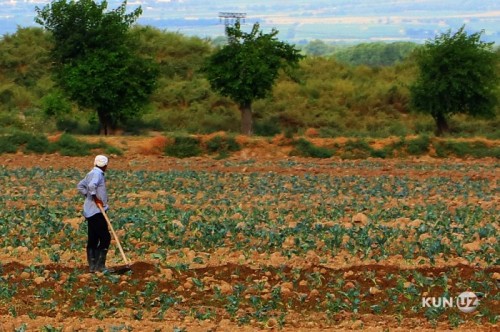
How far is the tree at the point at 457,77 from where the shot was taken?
1663 inches

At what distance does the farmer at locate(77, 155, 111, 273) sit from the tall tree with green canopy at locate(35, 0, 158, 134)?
27.4m

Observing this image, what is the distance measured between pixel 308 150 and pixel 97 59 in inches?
377

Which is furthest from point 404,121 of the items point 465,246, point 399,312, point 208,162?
point 399,312

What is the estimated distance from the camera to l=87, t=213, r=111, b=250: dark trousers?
1336cm

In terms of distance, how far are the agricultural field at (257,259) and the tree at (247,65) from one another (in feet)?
62.2

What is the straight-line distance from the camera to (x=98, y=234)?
44.0 ft

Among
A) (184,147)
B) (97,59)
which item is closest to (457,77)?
(184,147)

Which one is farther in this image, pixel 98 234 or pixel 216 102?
pixel 216 102

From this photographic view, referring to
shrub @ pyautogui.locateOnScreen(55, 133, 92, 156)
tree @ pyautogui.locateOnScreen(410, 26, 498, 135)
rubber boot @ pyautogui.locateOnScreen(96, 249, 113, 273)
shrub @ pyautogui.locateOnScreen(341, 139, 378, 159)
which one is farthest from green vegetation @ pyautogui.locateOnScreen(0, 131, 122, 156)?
rubber boot @ pyautogui.locateOnScreen(96, 249, 113, 273)

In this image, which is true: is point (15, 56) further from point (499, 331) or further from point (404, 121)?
point (499, 331)

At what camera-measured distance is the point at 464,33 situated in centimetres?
4344

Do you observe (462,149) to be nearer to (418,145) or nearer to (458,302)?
(418,145)

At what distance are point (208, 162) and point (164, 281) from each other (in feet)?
68.4

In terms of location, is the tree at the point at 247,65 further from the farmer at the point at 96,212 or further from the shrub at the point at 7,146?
the farmer at the point at 96,212
